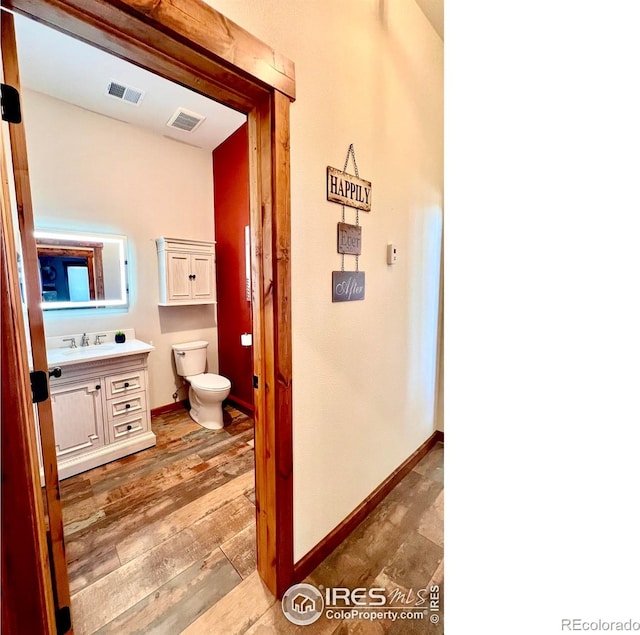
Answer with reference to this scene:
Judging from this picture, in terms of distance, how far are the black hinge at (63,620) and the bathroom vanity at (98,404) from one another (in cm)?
145

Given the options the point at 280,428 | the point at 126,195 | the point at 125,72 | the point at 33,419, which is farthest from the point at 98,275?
the point at 280,428

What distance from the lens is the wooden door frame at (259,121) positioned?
816mm

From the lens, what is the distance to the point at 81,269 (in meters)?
2.62

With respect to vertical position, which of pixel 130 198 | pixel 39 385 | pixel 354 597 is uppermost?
pixel 130 198

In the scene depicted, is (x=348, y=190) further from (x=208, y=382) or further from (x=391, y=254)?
(x=208, y=382)

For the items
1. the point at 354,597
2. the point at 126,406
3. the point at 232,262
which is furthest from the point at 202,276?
the point at 354,597

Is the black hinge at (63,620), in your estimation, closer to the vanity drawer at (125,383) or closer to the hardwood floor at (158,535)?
the hardwood floor at (158,535)

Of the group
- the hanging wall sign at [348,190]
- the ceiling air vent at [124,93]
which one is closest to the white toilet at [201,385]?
the hanging wall sign at [348,190]

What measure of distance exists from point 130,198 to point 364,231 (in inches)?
101

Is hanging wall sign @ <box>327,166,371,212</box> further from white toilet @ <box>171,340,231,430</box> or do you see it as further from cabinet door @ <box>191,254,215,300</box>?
cabinet door @ <box>191,254,215,300</box>

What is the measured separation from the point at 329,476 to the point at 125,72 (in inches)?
123
